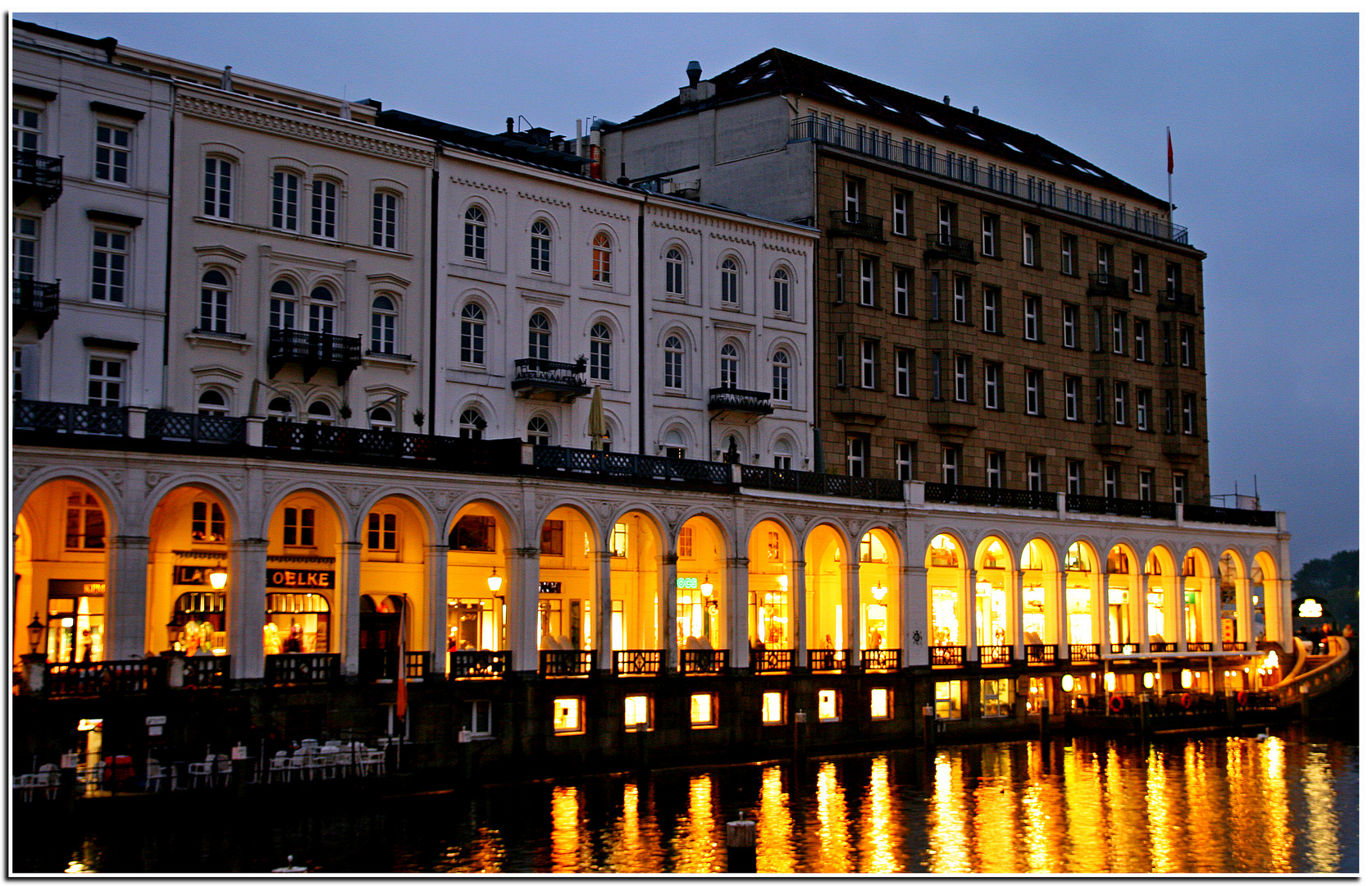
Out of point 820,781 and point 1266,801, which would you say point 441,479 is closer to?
point 820,781

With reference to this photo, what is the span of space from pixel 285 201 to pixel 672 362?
17.4 m

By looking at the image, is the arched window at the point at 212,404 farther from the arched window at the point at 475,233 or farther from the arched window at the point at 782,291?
the arched window at the point at 782,291

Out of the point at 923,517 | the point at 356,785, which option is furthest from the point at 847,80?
the point at 356,785

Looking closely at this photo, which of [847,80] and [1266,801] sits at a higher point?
[847,80]

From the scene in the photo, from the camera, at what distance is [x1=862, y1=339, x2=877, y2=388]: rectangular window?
2825 inches

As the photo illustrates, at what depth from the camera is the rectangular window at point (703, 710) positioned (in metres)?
57.2

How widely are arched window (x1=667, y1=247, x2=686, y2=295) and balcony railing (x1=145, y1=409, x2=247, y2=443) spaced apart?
21.8 meters

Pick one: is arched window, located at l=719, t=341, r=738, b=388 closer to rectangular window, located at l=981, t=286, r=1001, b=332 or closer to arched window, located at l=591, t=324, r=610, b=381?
arched window, located at l=591, t=324, r=610, b=381

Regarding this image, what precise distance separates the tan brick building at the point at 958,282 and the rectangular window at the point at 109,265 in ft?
96.1

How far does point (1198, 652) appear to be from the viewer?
258 feet

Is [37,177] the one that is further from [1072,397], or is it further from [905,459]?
[1072,397]

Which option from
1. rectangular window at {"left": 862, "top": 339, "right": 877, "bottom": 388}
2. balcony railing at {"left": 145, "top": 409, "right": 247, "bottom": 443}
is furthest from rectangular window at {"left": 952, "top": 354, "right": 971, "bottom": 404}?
balcony railing at {"left": 145, "top": 409, "right": 247, "bottom": 443}
